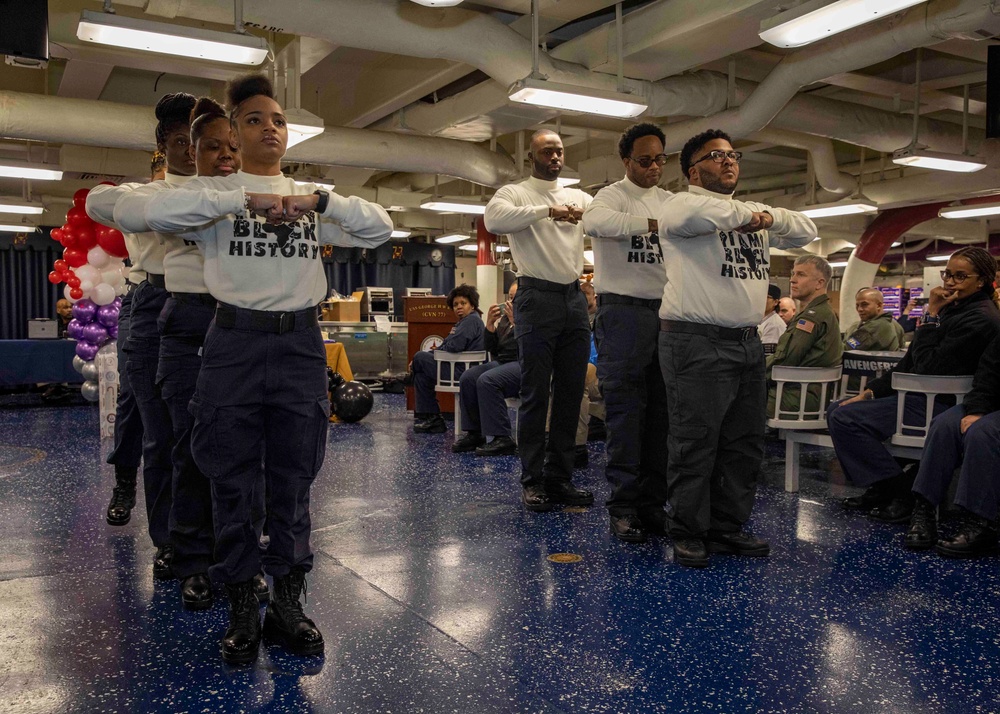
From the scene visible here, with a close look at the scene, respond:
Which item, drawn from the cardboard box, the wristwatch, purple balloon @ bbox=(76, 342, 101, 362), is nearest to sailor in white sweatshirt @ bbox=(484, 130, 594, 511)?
the wristwatch

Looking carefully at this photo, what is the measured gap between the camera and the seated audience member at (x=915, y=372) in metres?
3.58

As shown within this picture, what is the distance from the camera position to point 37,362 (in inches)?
357

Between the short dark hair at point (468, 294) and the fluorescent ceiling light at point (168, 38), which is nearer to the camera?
the fluorescent ceiling light at point (168, 38)

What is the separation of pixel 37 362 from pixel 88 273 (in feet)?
7.45

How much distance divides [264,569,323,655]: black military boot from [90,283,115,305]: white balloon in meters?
6.07

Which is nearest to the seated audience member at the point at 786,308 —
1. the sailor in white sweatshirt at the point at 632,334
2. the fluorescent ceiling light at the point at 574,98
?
the fluorescent ceiling light at the point at 574,98

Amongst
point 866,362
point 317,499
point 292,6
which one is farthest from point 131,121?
point 866,362

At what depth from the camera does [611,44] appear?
6.48 meters

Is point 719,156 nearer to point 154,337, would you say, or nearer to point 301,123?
point 154,337

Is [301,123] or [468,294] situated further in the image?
[468,294]

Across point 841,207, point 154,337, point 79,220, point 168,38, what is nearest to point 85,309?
point 79,220

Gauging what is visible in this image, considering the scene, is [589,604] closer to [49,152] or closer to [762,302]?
[762,302]

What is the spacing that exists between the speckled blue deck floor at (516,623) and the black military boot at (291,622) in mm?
43

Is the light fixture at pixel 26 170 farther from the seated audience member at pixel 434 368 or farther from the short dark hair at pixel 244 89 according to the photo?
the short dark hair at pixel 244 89
